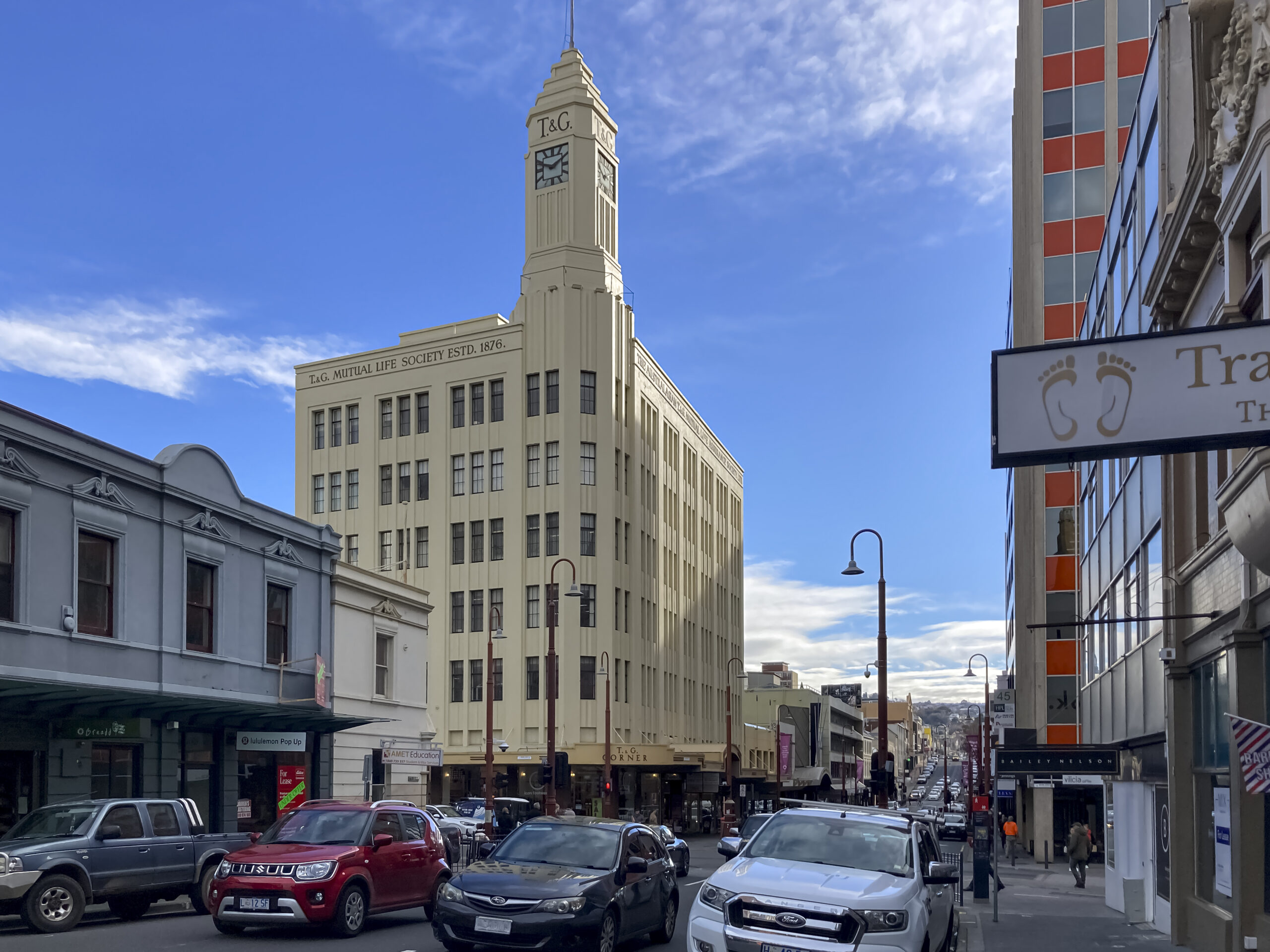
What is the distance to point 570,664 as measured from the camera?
5750 centimetres

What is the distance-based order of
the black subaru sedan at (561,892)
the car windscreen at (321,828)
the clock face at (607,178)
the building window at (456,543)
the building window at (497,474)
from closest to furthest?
the black subaru sedan at (561,892)
the car windscreen at (321,828)
the building window at (497,474)
the building window at (456,543)
the clock face at (607,178)

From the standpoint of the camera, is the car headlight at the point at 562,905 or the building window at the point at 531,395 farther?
the building window at the point at 531,395

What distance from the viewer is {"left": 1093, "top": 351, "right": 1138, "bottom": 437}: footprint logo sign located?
967cm

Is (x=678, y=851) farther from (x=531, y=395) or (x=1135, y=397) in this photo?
(x=531, y=395)

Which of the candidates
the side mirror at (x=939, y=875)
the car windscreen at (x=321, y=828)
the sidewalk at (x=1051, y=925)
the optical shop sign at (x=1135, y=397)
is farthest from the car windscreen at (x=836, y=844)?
the car windscreen at (x=321, y=828)

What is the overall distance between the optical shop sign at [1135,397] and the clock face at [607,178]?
180 ft

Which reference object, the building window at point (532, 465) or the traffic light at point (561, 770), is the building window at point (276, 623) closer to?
the traffic light at point (561, 770)

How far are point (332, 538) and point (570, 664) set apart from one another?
79.8 feet

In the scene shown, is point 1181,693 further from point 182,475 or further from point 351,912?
point 182,475

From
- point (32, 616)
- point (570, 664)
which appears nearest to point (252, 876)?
point (32, 616)

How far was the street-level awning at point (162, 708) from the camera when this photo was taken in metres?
21.7

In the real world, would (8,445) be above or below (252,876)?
above

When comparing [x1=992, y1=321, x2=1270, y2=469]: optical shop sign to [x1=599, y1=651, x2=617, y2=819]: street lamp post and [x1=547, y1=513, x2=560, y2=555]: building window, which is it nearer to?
[x1=599, y1=651, x2=617, y2=819]: street lamp post

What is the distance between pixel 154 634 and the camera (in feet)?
88.1
